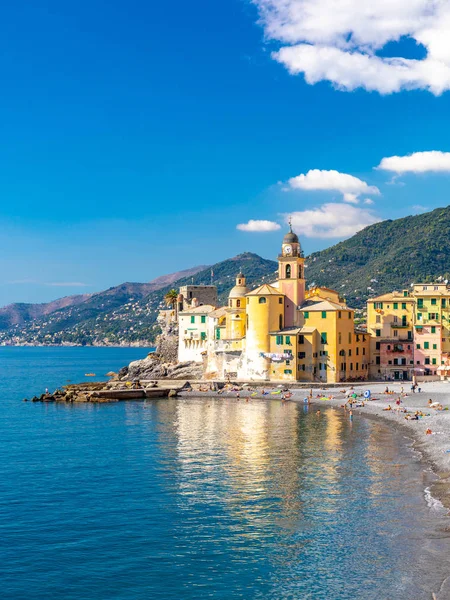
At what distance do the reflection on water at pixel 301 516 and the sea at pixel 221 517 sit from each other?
0.26 ft

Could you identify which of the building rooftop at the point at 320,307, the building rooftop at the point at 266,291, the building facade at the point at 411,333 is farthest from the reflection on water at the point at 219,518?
the building facade at the point at 411,333

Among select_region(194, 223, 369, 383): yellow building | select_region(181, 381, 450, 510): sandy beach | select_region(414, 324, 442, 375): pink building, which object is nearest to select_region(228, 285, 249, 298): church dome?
select_region(194, 223, 369, 383): yellow building

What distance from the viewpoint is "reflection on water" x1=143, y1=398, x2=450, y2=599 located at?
2459cm

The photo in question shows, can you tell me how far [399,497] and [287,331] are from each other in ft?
173

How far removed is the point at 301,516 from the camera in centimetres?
3228

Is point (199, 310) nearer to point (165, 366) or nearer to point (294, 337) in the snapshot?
point (165, 366)

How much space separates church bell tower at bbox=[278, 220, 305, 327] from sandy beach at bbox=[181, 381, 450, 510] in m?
10.1

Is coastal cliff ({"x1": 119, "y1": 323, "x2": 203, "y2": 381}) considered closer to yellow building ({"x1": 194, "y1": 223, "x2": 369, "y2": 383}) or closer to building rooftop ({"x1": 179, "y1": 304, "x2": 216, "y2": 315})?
building rooftop ({"x1": 179, "y1": 304, "x2": 216, "y2": 315})

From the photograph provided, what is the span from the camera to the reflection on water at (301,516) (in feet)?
80.7

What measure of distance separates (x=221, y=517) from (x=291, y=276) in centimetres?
6033

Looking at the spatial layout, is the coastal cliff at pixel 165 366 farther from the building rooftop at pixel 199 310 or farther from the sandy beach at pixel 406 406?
the sandy beach at pixel 406 406

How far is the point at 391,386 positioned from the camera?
83.3 meters

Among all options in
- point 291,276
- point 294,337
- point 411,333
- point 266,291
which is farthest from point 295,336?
point 411,333

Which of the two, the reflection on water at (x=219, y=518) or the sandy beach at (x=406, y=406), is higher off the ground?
the sandy beach at (x=406, y=406)
